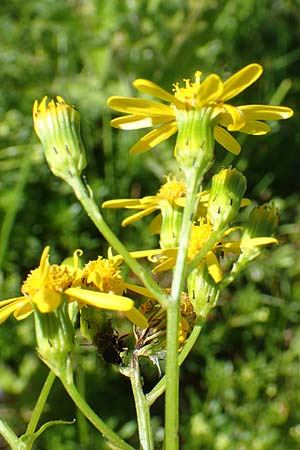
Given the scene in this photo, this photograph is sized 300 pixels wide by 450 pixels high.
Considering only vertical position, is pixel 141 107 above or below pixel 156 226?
above

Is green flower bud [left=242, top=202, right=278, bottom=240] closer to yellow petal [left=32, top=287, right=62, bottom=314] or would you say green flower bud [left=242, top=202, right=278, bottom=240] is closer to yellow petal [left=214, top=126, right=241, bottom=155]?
yellow petal [left=214, top=126, right=241, bottom=155]

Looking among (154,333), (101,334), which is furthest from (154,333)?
(101,334)

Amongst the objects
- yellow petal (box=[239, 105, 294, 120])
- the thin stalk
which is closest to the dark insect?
the thin stalk

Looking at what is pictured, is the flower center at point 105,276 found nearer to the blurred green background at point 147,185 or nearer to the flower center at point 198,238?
the flower center at point 198,238

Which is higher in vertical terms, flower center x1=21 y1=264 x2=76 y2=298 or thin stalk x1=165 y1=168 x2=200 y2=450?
flower center x1=21 y1=264 x2=76 y2=298

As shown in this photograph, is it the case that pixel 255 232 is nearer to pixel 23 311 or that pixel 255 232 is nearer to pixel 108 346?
pixel 108 346

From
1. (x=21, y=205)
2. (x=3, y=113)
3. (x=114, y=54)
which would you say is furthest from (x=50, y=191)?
(x=114, y=54)

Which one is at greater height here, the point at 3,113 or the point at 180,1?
the point at 180,1

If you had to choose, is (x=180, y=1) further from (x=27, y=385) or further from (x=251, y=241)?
(x=251, y=241)
